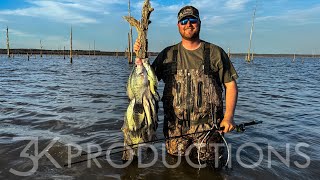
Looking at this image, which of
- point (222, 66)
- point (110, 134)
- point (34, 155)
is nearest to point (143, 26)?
point (222, 66)

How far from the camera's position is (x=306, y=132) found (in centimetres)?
852

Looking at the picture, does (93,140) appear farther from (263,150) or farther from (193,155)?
(263,150)

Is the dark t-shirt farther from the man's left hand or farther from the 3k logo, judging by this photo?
the 3k logo

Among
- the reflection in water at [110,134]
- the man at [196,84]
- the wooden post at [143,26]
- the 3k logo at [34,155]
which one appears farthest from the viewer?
the reflection in water at [110,134]

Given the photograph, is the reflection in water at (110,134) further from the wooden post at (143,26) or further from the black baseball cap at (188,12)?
the black baseball cap at (188,12)

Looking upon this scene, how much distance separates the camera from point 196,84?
4828mm

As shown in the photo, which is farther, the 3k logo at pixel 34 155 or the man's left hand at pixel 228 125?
the 3k logo at pixel 34 155

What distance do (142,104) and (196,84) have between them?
0.92m

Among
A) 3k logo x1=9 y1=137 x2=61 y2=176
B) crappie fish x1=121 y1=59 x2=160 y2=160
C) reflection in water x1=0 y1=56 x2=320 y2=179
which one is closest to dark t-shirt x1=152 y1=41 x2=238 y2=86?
crappie fish x1=121 y1=59 x2=160 y2=160

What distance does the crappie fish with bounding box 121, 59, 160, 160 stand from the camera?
4621 millimetres

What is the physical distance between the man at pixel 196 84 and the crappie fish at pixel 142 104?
1.32 feet

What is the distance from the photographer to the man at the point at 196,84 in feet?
15.6

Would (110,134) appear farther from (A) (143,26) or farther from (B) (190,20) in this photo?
(B) (190,20)

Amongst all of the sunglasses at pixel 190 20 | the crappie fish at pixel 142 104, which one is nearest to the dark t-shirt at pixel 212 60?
the sunglasses at pixel 190 20
